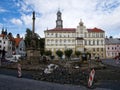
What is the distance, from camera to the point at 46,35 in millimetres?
119562

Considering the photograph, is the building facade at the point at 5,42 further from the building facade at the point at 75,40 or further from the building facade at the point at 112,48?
the building facade at the point at 112,48

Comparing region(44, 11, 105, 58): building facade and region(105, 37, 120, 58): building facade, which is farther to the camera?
region(105, 37, 120, 58): building facade

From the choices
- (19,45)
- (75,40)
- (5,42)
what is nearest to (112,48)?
(75,40)

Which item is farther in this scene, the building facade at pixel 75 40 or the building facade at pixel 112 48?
the building facade at pixel 112 48

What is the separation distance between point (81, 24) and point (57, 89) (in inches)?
A: 4207

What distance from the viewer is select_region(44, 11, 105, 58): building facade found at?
4680 inches

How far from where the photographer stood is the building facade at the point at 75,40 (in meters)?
119

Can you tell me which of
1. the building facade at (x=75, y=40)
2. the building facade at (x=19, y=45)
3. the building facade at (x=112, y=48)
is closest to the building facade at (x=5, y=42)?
the building facade at (x=19, y=45)

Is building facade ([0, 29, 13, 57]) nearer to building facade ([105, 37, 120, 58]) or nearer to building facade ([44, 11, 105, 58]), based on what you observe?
building facade ([44, 11, 105, 58])

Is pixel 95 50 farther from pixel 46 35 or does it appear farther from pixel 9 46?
pixel 9 46

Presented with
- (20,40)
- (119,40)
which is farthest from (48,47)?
(119,40)

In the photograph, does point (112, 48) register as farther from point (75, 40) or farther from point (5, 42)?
point (5, 42)

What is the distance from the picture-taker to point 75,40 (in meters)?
119

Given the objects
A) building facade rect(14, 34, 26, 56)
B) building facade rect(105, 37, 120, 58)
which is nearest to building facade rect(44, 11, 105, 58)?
building facade rect(105, 37, 120, 58)
